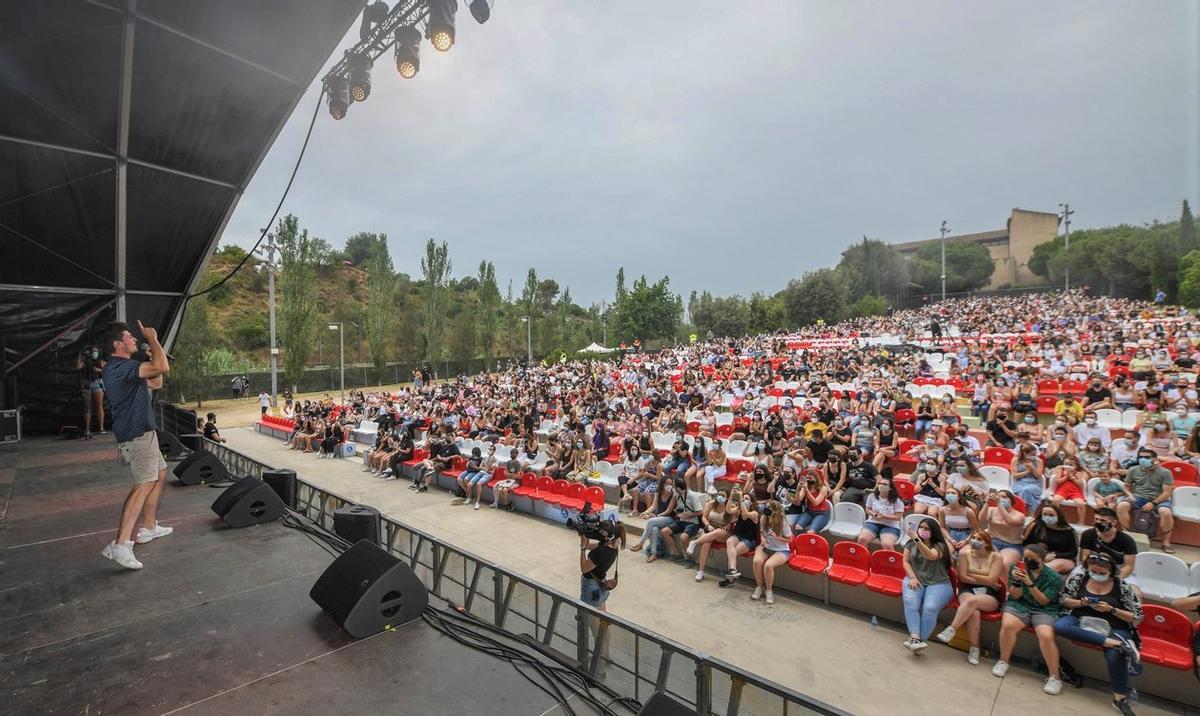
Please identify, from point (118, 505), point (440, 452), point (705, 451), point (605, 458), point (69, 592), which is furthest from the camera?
point (440, 452)

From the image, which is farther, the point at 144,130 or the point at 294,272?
the point at 294,272

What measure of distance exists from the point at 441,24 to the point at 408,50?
3.03 feet

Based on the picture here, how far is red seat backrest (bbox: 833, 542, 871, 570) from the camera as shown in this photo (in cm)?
652

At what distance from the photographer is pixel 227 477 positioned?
23.2ft

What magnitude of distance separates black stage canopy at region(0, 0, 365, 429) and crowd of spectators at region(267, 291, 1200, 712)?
6822 millimetres

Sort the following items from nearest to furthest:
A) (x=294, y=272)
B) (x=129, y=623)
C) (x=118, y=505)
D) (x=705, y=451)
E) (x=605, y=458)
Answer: (x=129, y=623)
(x=118, y=505)
(x=705, y=451)
(x=605, y=458)
(x=294, y=272)

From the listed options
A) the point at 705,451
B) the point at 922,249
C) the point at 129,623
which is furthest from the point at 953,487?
the point at 922,249

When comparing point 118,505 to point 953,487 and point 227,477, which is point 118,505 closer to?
point 227,477

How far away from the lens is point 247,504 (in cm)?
502

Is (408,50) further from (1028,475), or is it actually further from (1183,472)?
(1183,472)

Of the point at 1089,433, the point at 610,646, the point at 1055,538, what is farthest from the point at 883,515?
the point at 610,646

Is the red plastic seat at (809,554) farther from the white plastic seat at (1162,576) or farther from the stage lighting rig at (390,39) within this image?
the stage lighting rig at (390,39)

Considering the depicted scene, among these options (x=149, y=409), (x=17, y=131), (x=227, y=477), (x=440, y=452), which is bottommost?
(x=440, y=452)

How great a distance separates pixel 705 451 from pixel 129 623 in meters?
8.38
